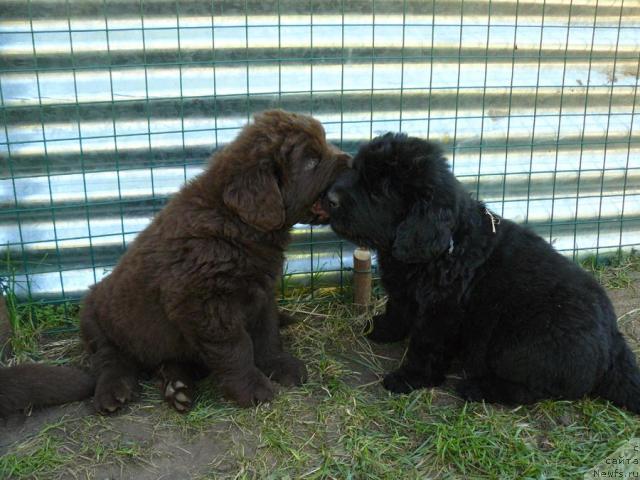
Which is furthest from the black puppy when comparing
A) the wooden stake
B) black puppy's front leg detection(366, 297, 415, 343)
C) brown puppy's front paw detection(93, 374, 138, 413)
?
brown puppy's front paw detection(93, 374, 138, 413)

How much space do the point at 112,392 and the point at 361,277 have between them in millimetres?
1699

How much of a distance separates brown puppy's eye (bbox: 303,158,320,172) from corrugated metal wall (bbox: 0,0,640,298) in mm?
1061

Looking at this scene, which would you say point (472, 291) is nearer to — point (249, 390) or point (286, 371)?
point (286, 371)

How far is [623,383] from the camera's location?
11.0 feet

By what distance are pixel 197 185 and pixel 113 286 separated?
0.68 metres

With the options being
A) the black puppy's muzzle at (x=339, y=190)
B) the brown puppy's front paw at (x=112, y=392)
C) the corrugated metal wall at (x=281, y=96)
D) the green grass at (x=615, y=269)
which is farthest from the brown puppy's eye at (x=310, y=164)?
the green grass at (x=615, y=269)

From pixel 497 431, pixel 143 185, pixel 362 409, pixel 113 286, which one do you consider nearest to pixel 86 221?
pixel 143 185

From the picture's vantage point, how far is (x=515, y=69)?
4.62 m

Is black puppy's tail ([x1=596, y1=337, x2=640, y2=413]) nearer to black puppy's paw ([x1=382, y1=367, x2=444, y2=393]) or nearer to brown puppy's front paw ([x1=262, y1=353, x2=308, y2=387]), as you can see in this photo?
black puppy's paw ([x1=382, y1=367, x2=444, y2=393])

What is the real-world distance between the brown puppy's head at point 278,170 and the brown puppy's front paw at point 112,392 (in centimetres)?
102

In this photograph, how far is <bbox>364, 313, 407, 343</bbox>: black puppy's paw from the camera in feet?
13.5

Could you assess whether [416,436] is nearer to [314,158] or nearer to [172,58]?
[314,158]

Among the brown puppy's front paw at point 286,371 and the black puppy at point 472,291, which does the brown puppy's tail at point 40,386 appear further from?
the black puppy at point 472,291

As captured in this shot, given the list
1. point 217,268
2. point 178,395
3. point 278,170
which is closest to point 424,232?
point 278,170
